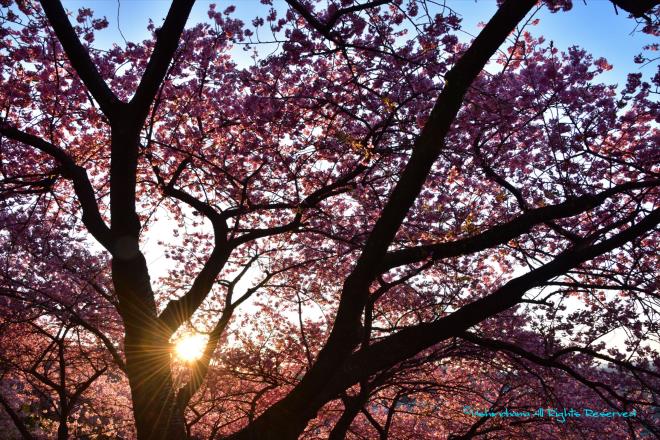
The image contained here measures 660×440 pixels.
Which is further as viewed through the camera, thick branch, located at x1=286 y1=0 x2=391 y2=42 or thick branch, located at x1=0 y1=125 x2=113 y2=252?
thick branch, located at x1=0 y1=125 x2=113 y2=252

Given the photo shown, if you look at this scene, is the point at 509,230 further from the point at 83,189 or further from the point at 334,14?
the point at 83,189

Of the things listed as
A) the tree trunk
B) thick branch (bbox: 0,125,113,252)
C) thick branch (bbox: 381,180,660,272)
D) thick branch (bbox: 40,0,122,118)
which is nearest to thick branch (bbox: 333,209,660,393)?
thick branch (bbox: 381,180,660,272)

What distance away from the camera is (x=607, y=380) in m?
11.8

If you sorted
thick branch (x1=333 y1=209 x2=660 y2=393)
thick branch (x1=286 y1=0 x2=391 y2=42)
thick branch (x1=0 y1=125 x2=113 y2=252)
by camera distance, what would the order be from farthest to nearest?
thick branch (x1=0 y1=125 x2=113 y2=252)
thick branch (x1=286 y1=0 x2=391 y2=42)
thick branch (x1=333 y1=209 x2=660 y2=393)

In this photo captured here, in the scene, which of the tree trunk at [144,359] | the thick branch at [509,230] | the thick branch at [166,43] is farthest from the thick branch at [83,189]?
the thick branch at [509,230]

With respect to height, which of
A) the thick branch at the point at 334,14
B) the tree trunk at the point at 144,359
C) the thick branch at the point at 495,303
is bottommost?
the tree trunk at the point at 144,359

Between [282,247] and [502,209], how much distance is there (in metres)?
5.54

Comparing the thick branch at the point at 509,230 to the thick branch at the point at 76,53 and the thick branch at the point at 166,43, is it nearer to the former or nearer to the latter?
the thick branch at the point at 166,43

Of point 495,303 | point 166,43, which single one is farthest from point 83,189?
point 495,303

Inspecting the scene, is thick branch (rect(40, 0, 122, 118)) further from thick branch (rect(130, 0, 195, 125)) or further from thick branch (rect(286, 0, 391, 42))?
thick branch (rect(286, 0, 391, 42))

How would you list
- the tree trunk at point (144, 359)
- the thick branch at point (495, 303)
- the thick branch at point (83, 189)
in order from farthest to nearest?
1. the thick branch at point (83, 189)
2. the tree trunk at point (144, 359)
3. the thick branch at point (495, 303)

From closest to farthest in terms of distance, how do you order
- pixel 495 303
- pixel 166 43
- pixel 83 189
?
pixel 495 303 → pixel 166 43 → pixel 83 189

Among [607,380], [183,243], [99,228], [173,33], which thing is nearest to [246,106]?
[173,33]

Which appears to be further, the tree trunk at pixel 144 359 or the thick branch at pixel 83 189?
the thick branch at pixel 83 189
